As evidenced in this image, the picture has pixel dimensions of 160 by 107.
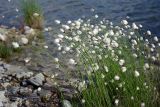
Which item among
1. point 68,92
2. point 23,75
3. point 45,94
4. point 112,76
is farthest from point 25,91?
point 112,76

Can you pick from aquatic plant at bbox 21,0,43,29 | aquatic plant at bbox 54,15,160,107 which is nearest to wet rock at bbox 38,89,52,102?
aquatic plant at bbox 54,15,160,107

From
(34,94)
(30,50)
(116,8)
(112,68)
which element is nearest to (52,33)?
(30,50)

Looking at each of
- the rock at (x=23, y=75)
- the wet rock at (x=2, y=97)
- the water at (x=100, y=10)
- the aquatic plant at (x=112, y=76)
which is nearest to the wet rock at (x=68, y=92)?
the aquatic plant at (x=112, y=76)

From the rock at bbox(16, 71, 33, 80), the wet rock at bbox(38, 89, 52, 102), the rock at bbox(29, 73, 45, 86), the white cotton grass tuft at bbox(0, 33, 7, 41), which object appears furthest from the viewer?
the white cotton grass tuft at bbox(0, 33, 7, 41)

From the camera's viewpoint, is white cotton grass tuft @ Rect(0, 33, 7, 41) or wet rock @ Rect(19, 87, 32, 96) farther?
white cotton grass tuft @ Rect(0, 33, 7, 41)

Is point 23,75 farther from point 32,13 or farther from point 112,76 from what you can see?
point 32,13

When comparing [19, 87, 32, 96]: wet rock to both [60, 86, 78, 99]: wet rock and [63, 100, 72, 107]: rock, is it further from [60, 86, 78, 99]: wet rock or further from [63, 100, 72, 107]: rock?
[63, 100, 72, 107]: rock
